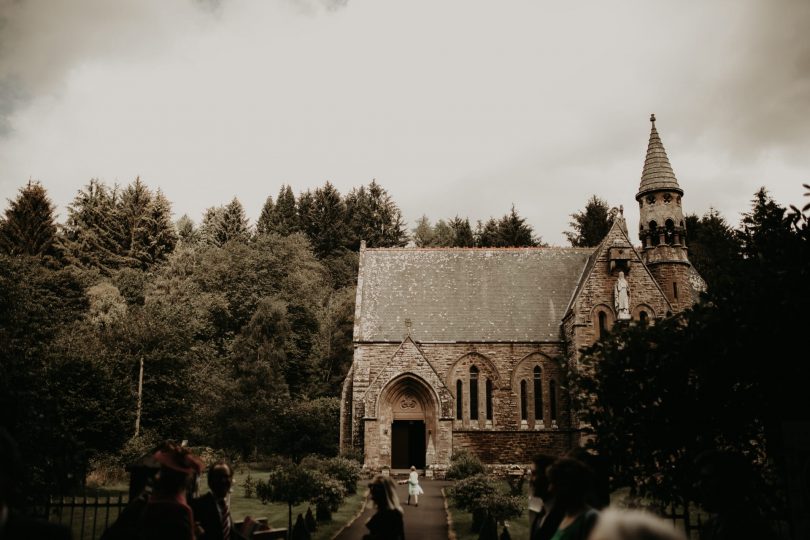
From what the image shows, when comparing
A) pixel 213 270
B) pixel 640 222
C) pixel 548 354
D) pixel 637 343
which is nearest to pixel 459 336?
pixel 548 354

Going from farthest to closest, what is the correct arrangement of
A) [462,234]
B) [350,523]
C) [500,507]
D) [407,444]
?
[462,234], [407,444], [350,523], [500,507]

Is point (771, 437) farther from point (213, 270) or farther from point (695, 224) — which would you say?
point (695, 224)

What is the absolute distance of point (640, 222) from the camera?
31.4 metres

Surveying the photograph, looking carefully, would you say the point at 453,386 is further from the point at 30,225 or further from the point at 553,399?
the point at 30,225

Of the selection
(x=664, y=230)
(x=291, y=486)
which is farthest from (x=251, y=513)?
(x=664, y=230)

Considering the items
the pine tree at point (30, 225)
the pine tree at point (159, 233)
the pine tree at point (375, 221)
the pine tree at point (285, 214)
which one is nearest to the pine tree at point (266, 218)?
the pine tree at point (285, 214)

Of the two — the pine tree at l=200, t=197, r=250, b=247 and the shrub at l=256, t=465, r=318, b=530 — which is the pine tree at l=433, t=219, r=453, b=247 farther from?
the shrub at l=256, t=465, r=318, b=530

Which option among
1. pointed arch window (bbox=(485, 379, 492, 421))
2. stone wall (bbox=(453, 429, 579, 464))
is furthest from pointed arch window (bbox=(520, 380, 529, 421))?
pointed arch window (bbox=(485, 379, 492, 421))

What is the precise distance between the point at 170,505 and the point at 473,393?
2691cm

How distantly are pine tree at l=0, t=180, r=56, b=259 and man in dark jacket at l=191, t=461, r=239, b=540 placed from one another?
48765mm

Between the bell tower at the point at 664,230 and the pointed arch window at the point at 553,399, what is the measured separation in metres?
6.81

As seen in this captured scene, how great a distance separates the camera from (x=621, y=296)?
28609 millimetres

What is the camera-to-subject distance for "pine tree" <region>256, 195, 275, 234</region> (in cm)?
7894

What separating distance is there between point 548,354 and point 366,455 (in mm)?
10149
